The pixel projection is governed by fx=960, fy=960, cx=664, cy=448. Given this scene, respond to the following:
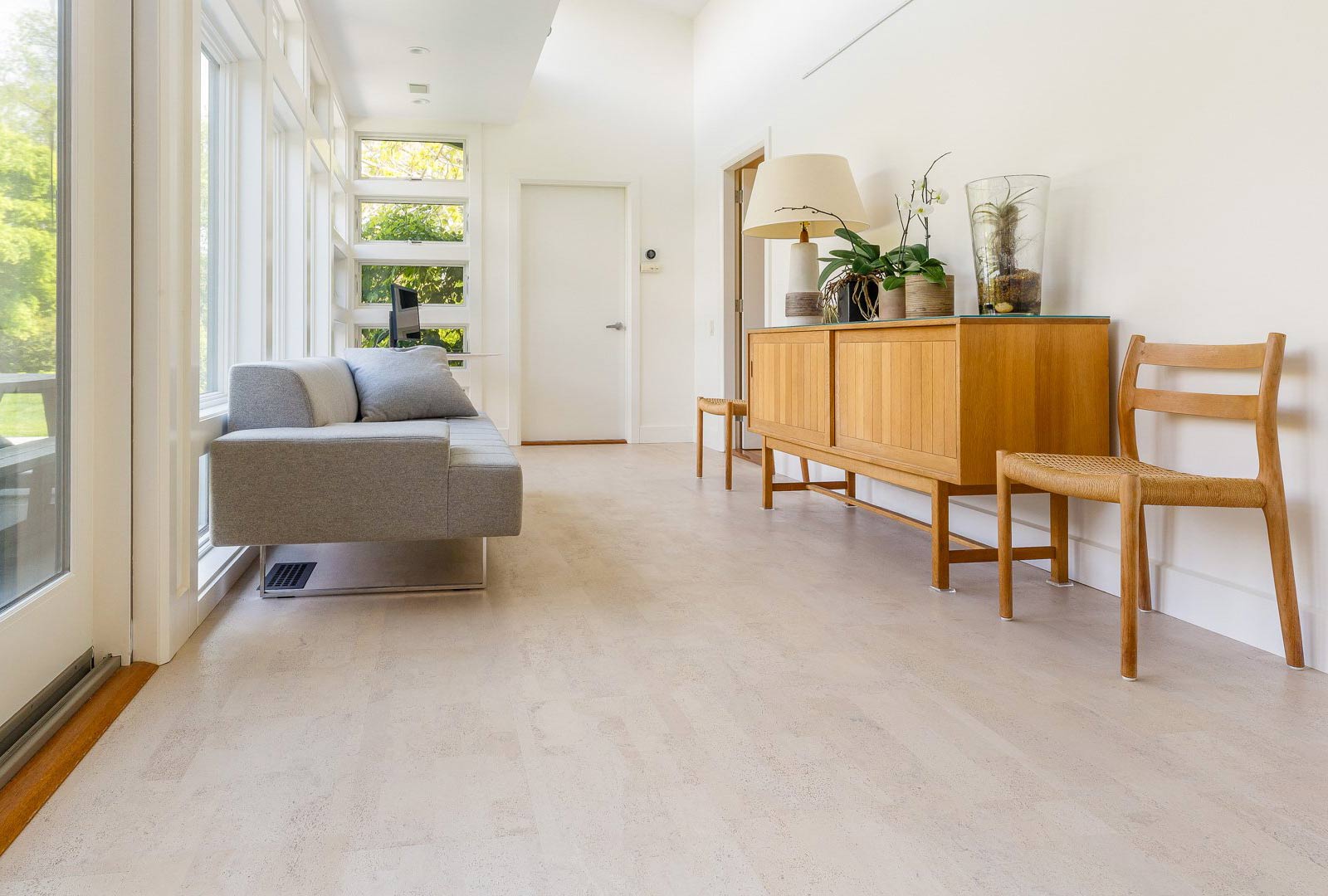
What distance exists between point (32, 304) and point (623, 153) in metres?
5.97

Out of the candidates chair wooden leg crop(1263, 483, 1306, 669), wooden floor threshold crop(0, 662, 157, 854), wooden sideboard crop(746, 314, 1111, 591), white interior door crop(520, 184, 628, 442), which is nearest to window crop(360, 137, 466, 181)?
white interior door crop(520, 184, 628, 442)

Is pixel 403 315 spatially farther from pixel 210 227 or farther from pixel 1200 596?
pixel 1200 596

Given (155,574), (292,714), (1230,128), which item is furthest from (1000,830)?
(1230,128)

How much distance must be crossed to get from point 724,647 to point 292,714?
96 centimetres

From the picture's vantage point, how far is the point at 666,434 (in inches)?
296

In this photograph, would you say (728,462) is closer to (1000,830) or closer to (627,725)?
(627,725)

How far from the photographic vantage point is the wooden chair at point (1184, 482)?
6.75ft

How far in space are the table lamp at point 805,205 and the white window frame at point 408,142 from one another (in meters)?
3.49

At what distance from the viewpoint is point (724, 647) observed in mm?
2273

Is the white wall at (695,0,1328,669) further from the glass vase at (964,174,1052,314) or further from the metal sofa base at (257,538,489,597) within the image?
the metal sofa base at (257,538,489,597)

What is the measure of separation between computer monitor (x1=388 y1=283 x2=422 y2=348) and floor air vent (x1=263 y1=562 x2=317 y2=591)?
2.22m

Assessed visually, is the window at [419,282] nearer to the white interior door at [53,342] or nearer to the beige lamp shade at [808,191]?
the beige lamp shade at [808,191]

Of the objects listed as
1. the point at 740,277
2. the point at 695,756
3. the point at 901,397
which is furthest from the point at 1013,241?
the point at 740,277

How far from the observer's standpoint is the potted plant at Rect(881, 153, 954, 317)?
127 inches
